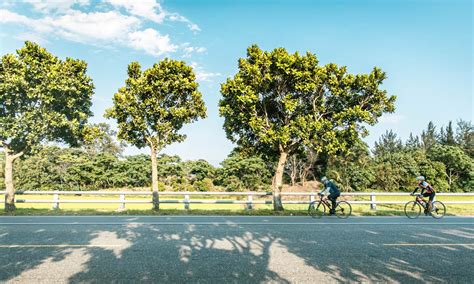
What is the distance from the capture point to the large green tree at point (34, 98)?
51.1 feet

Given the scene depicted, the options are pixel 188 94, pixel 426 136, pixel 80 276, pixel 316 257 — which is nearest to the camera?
pixel 80 276

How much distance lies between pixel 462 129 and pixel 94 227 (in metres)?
84.9

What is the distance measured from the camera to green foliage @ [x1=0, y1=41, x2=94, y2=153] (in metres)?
15.6

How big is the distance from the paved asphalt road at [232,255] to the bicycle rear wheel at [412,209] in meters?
4.72

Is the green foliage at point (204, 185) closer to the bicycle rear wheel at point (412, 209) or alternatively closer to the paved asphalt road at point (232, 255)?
the bicycle rear wheel at point (412, 209)

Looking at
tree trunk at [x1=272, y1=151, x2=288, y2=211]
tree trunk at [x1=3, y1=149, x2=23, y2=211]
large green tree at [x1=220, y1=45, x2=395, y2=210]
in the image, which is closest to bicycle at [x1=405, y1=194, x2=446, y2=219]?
large green tree at [x1=220, y1=45, x2=395, y2=210]

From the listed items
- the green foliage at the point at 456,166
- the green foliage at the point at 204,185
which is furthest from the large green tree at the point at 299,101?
the green foliage at the point at 456,166

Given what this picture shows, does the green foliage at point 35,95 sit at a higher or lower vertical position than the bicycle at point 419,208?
higher

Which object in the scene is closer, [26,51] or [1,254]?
[1,254]

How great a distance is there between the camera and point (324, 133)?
1639 cm

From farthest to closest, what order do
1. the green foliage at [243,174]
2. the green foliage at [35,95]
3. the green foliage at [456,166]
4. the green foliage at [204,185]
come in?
the green foliage at [456,166], the green foliage at [243,174], the green foliage at [204,185], the green foliage at [35,95]

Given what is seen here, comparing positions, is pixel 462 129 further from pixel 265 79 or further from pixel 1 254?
pixel 1 254

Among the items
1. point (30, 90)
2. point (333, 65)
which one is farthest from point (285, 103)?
point (30, 90)

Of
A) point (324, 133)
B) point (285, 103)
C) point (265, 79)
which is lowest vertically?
point (324, 133)
